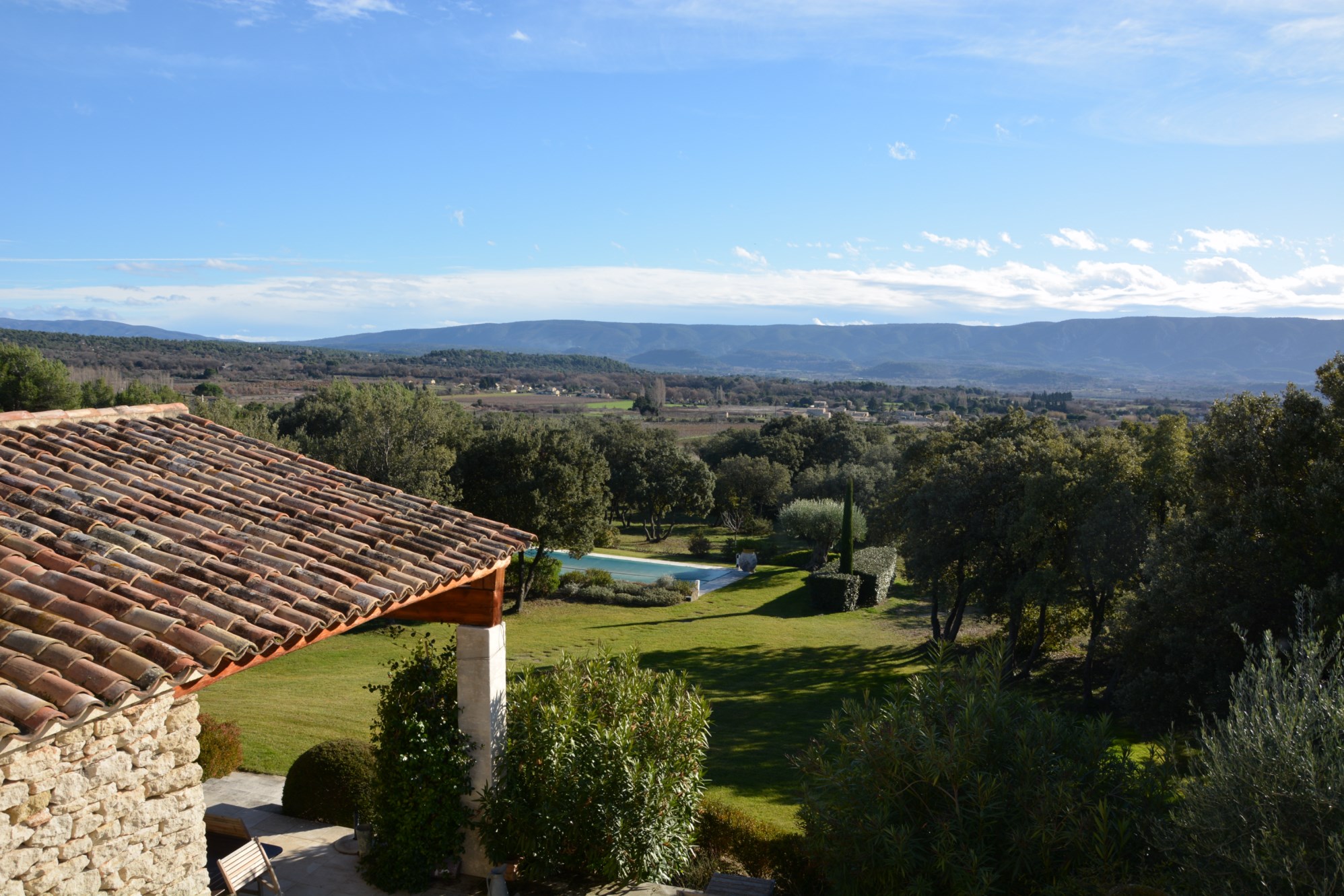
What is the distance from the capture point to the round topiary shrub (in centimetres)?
1013

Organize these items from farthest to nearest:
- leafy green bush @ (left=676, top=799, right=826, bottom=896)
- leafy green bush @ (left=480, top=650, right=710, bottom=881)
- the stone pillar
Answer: leafy green bush @ (left=676, top=799, right=826, bottom=896)
the stone pillar
leafy green bush @ (left=480, top=650, right=710, bottom=881)

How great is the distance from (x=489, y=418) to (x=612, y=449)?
9.73m

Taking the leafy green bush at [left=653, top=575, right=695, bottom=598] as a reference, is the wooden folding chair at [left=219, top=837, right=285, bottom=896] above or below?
above

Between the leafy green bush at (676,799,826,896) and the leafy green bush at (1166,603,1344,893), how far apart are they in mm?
3932

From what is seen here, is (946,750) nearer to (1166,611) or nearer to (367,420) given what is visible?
(1166,611)

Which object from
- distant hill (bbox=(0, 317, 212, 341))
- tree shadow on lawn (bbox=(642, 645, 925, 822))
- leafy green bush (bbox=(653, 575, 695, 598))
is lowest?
leafy green bush (bbox=(653, 575, 695, 598))

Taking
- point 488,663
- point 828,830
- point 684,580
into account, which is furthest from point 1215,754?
point 684,580

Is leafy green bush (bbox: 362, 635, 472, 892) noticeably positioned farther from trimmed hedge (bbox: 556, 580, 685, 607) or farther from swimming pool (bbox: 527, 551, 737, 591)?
swimming pool (bbox: 527, 551, 737, 591)

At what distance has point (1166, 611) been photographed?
13258mm

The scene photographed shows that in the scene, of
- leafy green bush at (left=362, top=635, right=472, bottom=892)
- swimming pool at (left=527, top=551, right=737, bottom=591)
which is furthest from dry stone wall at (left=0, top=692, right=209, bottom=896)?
swimming pool at (left=527, top=551, right=737, bottom=591)

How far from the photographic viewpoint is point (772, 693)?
20.1m

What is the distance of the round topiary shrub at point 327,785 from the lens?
1013 centimetres

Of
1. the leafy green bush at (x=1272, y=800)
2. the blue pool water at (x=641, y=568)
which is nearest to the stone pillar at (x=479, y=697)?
the leafy green bush at (x=1272, y=800)

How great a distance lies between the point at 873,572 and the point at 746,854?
23.8 meters
